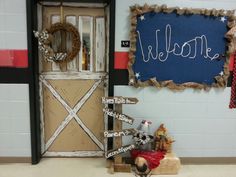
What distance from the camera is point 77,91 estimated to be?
3334mm

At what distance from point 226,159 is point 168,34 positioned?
180 cm

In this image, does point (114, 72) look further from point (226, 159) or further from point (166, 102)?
point (226, 159)

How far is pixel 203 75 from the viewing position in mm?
3189

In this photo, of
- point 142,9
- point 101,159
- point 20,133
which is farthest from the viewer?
point 101,159

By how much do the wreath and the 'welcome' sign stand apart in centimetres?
69

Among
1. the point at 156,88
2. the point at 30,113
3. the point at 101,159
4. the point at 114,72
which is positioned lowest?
the point at 101,159

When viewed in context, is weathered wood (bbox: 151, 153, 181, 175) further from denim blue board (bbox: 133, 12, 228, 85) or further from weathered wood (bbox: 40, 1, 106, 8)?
weathered wood (bbox: 40, 1, 106, 8)

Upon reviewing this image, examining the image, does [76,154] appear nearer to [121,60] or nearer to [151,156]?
[151,156]

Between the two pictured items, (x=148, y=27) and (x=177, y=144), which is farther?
(x=177, y=144)

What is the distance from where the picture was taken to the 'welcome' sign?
120 inches

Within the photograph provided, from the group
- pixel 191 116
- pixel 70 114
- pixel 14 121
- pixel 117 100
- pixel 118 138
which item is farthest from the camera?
pixel 70 114

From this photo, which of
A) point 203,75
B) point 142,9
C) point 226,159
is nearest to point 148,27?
point 142,9

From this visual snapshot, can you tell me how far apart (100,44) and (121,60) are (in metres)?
0.37

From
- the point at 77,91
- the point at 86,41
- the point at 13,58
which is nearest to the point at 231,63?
the point at 86,41
